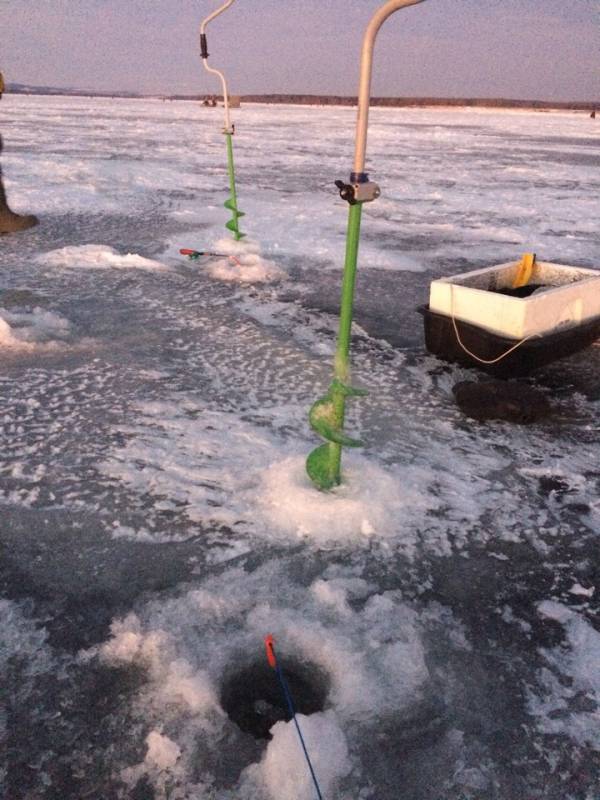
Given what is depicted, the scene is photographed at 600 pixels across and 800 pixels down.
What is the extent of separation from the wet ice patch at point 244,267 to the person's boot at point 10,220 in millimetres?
3433

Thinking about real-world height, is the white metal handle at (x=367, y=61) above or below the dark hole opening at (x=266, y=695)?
above

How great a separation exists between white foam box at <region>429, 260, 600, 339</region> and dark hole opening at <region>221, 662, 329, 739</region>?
2.92 metres

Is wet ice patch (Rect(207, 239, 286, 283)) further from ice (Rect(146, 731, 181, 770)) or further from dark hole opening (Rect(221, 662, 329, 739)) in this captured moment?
ice (Rect(146, 731, 181, 770))

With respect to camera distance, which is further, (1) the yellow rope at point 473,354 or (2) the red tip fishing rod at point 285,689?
(1) the yellow rope at point 473,354

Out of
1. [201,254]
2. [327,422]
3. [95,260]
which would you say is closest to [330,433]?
[327,422]

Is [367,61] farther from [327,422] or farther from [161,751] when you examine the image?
[161,751]

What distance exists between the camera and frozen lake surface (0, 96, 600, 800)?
1802mm

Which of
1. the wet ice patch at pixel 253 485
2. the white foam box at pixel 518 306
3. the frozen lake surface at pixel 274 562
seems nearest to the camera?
the frozen lake surface at pixel 274 562

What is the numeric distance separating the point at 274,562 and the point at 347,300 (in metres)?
1.16

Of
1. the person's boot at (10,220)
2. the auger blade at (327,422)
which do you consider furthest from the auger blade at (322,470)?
the person's boot at (10,220)

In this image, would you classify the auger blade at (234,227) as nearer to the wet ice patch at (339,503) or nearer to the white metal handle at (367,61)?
the wet ice patch at (339,503)

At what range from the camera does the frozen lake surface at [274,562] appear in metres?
1.80

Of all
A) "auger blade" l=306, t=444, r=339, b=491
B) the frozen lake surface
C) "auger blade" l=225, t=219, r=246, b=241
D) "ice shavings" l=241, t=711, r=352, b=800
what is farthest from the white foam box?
"auger blade" l=225, t=219, r=246, b=241

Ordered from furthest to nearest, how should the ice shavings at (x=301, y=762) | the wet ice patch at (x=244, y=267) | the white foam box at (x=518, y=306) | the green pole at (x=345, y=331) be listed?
the wet ice patch at (x=244, y=267)
the white foam box at (x=518, y=306)
the green pole at (x=345, y=331)
the ice shavings at (x=301, y=762)
